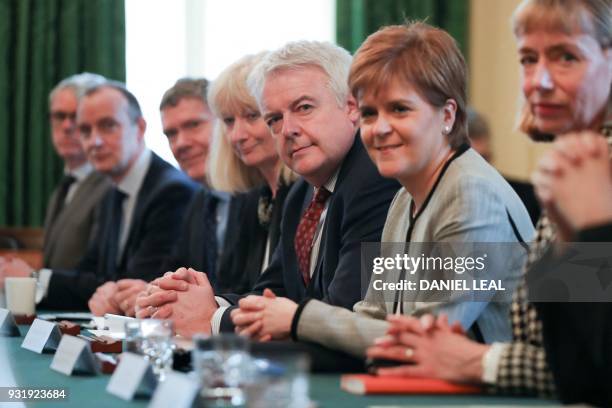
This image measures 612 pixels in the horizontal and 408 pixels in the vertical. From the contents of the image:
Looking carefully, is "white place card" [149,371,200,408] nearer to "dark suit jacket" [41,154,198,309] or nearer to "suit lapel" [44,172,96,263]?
"dark suit jacket" [41,154,198,309]

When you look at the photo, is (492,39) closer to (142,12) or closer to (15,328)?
(142,12)

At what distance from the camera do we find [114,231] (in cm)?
525

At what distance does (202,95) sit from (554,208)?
3343mm

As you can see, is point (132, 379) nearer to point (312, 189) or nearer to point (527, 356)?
point (527, 356)

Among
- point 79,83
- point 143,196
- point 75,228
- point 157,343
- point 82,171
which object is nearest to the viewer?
point 157,343

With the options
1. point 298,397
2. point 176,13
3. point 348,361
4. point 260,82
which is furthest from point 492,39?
point 298,397

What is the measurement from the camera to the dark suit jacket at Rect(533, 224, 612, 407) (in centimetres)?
174

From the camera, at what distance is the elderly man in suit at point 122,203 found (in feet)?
15.6

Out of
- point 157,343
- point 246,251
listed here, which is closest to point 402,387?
point 157,343

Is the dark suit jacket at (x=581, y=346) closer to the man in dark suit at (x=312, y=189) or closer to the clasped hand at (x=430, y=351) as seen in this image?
the clasped hand at (x=430, y=351)

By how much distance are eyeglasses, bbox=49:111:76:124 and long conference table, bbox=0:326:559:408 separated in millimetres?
4266

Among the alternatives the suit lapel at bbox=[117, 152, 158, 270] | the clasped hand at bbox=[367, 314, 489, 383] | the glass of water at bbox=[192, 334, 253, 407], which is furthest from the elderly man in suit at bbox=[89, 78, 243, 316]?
the glass of water at bbox=[192, 334, 253, 407]

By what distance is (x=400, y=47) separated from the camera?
8.45 feet

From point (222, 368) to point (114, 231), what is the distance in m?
3.56
